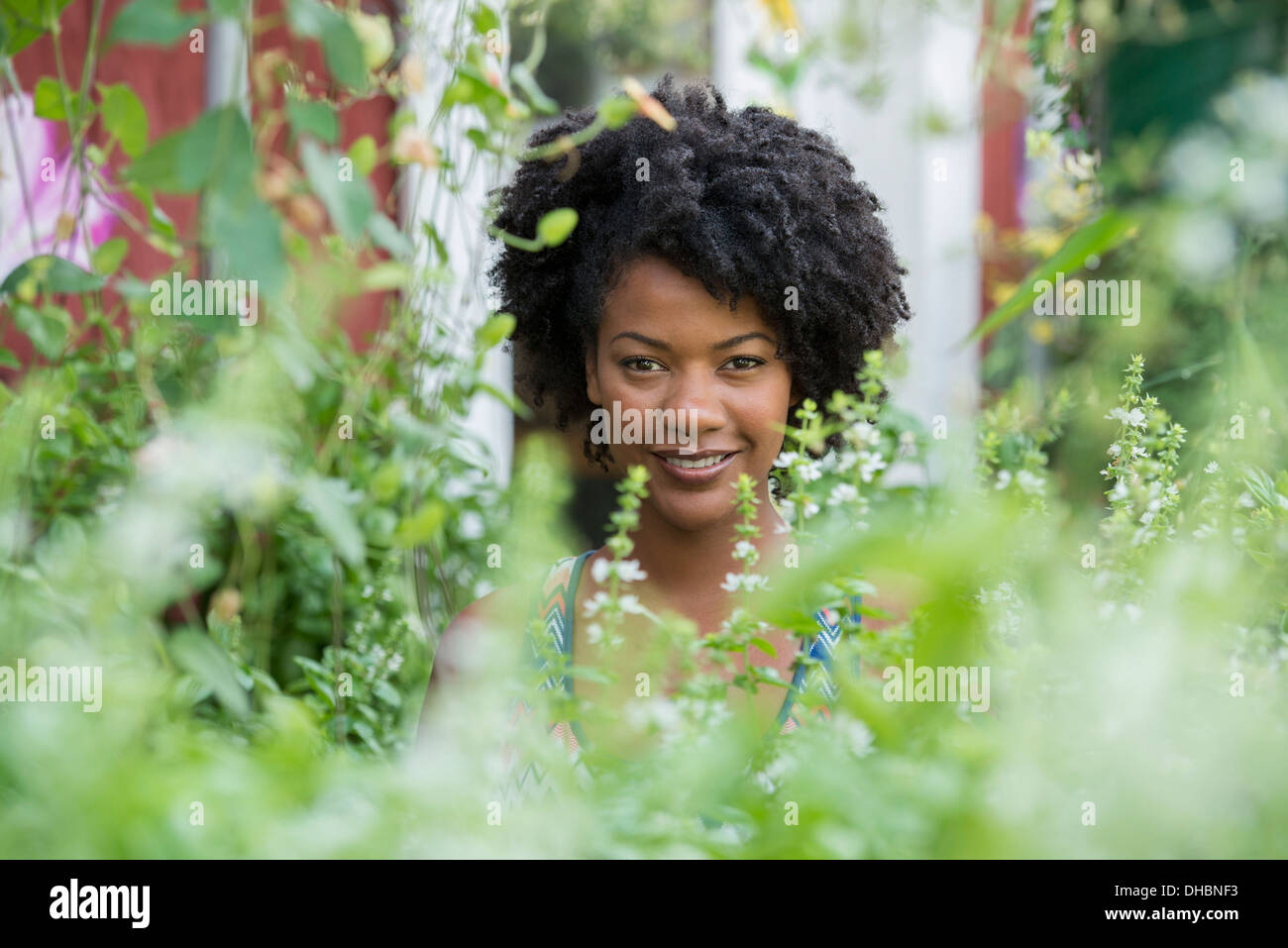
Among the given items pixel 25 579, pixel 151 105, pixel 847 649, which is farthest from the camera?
pixel 151 105

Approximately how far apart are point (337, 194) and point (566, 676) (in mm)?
515

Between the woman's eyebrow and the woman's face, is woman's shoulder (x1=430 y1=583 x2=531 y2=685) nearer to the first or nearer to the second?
the woman's face

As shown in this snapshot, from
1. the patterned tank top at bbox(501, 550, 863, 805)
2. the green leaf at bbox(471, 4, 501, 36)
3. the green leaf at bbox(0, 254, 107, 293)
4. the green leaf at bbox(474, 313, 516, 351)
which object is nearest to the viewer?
the patterned tank top at bbox(501, 550, 863, 805)

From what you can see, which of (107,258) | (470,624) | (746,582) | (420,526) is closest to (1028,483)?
(746,582)

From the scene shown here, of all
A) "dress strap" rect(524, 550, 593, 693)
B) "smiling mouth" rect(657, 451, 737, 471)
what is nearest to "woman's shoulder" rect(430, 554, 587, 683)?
"dress strap" rect(524, 550, 593, 693)

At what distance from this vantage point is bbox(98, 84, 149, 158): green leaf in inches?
43.6

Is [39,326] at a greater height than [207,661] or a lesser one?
greater

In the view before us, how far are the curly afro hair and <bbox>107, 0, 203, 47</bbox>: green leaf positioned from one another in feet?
2.25

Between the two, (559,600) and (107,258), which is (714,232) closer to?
(559,600)

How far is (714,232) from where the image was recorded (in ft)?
4.31
